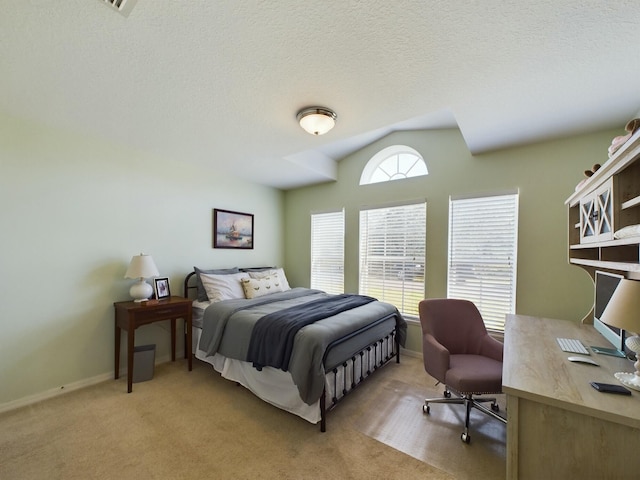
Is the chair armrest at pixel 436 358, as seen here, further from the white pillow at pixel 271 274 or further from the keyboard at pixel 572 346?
the white pillow at pixel 271 274

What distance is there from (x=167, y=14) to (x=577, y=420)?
258 cm

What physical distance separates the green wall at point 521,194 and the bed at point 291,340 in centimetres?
102

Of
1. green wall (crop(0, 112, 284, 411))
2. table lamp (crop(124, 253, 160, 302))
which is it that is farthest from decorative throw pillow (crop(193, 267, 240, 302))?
table lamp (crop(124, 253, 160, 302))

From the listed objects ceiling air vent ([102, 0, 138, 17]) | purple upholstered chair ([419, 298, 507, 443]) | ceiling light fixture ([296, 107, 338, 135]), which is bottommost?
purple upholstered chair ([419, 298, 507, 443])

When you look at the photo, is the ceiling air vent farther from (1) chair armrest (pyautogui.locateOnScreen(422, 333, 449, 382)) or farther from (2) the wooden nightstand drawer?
(1) chair armrest (pyautogui.locateOnScreen(422, 333, 449, 382))

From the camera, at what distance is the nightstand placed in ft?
8.55

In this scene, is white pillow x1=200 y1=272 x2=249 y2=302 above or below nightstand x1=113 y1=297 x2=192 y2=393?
above

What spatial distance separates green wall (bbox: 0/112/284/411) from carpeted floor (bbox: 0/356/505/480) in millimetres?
396

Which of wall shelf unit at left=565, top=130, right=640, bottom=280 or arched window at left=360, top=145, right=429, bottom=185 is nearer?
wall shelf unit at left=565, top=130, right=640, bottom=280

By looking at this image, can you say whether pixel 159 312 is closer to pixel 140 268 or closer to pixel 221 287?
pixel 140 268

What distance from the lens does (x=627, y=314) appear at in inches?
46.1

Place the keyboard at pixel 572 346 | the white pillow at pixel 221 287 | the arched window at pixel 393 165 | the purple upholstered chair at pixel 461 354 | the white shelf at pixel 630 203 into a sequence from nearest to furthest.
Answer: the white shelf at pixel 630 203
the keyboard at pixel 572 346
the purple upholstered chair at pixel 461 354
the white pillow at pixel 221 287
the arched window at pixel 393 165

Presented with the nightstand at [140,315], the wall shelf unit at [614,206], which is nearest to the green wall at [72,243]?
the nightstand at [140,315]

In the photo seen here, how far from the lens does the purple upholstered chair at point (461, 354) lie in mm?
1966
